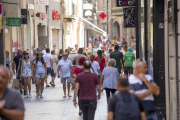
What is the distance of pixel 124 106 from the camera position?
4.48m

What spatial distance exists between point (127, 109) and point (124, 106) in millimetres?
50

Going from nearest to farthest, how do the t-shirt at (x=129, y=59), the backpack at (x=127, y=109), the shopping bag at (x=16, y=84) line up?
the backpack at (x=127, y=109)
the shopping bag at (x=16, y=84)
the t-shirt at (x=129, y=59)

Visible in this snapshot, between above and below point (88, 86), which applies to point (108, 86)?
below

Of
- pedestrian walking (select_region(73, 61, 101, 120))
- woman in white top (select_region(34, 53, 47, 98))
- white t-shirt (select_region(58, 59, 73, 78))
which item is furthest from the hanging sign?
pedestrian walking (select_region(73, 61, 101, 120))

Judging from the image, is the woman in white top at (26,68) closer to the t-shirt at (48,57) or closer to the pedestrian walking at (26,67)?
the pedestrian walking at (26,67)

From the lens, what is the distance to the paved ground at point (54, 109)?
10359mm

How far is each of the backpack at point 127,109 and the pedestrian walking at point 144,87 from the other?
834 millimetres

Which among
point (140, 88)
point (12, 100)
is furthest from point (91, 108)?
point (12, 100)

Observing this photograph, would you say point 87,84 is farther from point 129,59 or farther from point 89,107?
point 129,59

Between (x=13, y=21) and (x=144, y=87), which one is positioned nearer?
(x=144, y=87)

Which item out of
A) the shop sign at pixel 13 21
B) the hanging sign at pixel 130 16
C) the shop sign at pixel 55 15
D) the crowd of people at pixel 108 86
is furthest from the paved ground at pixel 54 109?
the shop sign at pixel 55 15

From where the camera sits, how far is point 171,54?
761cm

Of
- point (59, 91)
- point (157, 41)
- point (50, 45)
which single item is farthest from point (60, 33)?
point (157, 41)

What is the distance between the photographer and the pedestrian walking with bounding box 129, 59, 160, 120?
5.41 meters
